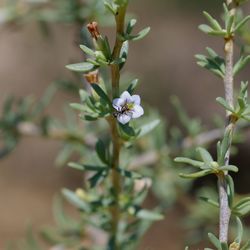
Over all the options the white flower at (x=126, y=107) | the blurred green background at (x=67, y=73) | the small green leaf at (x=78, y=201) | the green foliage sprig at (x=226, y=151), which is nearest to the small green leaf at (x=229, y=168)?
the green foliage sprig at (x=226, y=151)

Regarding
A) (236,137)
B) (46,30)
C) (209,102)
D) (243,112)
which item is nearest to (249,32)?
(236,137)

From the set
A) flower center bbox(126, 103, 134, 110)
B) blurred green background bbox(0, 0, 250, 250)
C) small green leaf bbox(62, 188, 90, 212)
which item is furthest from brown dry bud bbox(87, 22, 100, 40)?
blurred green background bbox(0, 0, 250, 250)

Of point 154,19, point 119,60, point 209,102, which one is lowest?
point 209,102

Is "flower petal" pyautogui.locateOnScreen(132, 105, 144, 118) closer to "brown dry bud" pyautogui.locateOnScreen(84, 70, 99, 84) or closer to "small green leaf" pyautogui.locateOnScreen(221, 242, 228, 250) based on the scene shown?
"brown dry bud" pyautogui.locateOnScreen(84, 70, 99, 84)

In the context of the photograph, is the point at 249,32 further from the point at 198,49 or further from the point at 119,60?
the point at 198,49

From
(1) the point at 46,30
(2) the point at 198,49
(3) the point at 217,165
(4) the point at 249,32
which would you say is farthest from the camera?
(2) the point at 198,49
